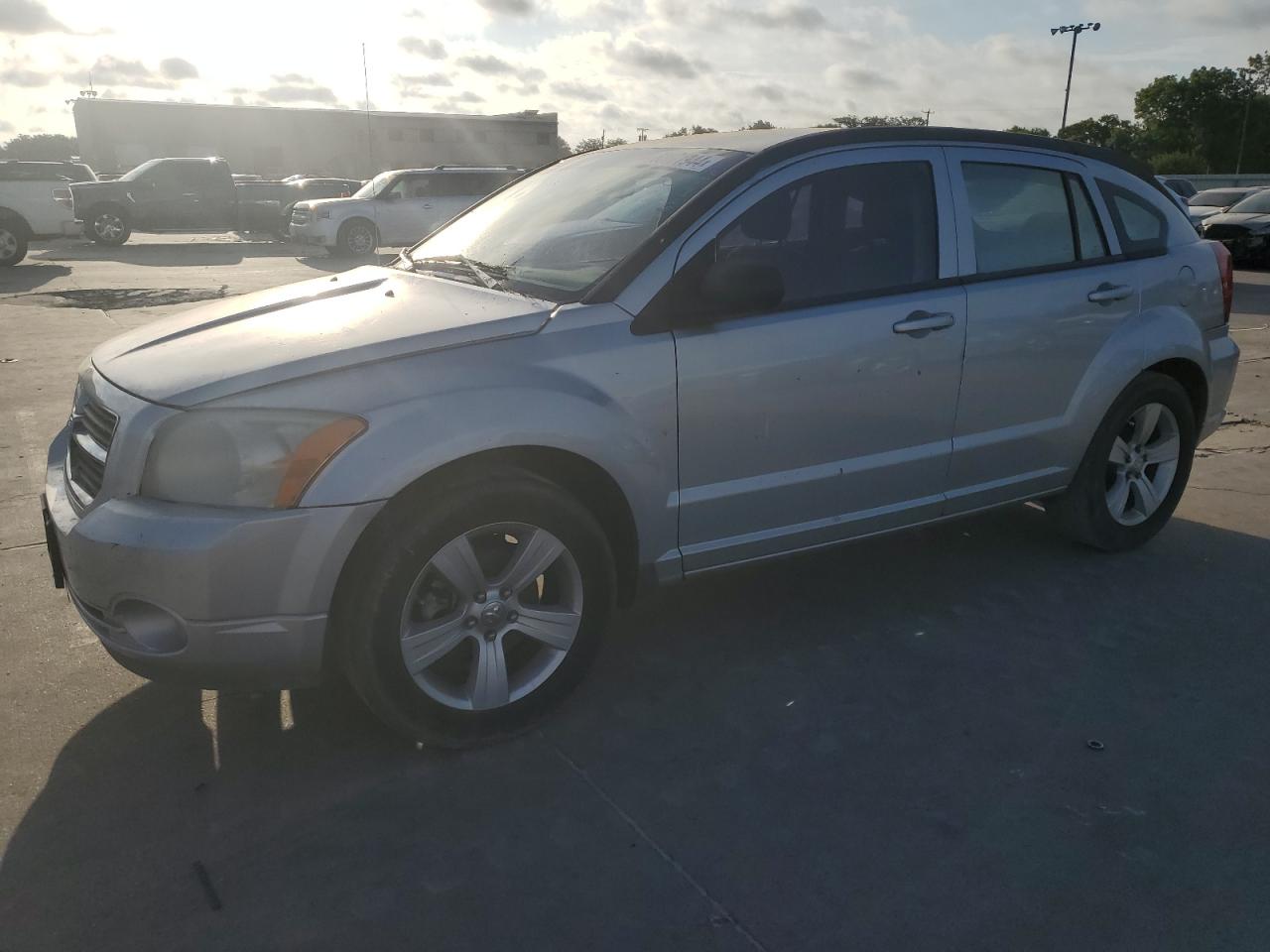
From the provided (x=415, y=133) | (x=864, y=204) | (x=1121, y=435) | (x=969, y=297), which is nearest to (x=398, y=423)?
(x=864, y=204)

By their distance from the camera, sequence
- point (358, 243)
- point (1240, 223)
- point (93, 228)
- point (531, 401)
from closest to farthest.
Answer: point (531, 401) < point (1240, 223) < point (358, 243) < point (93, 228)

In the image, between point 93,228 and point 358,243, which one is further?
point 93,228

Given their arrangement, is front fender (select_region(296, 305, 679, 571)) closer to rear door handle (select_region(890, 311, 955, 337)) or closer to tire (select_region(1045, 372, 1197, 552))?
rear door handle (select_region(890, 311, 955, 337))

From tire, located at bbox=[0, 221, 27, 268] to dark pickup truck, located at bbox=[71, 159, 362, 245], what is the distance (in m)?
4.90

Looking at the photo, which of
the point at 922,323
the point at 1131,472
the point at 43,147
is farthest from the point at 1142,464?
the point at 43,147

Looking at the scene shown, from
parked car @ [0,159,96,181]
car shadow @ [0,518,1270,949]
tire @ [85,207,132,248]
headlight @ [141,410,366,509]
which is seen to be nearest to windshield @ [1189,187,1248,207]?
car shadow @ [0,518,1270,949]

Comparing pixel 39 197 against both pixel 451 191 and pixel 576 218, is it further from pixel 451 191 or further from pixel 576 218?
pixel 576 218

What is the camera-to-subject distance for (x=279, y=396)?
2746mm

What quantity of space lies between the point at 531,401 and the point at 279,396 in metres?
0.67

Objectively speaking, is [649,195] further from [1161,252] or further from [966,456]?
[1161,252]

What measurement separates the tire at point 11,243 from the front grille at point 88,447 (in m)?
16.5

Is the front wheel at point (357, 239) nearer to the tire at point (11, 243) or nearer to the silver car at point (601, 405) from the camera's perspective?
the tire at point (11, 243)

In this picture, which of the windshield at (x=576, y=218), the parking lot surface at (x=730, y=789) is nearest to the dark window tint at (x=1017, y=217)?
the windshield at (x=576, y=218)

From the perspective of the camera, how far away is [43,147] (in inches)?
3590
